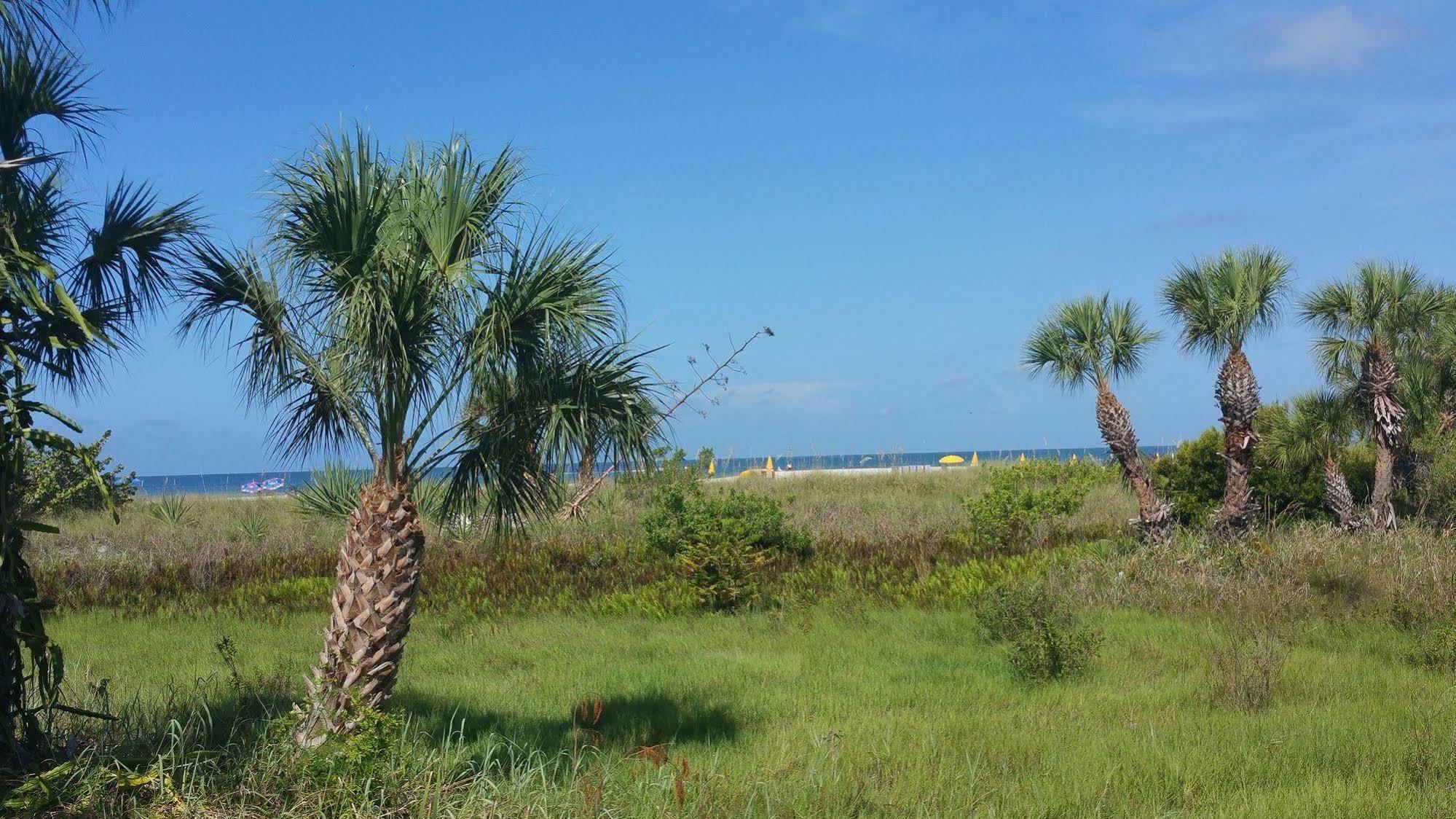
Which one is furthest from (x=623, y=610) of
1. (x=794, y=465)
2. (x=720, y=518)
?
(x=794, y=465)

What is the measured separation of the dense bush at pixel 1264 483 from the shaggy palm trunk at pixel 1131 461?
3.87 ft

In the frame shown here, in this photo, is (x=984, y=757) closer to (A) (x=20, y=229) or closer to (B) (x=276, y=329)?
(B) (x=276, y=329)

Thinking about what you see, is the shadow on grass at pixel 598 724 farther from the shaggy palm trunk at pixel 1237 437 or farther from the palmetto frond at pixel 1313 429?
the palmetto frond at pixel 1313 429

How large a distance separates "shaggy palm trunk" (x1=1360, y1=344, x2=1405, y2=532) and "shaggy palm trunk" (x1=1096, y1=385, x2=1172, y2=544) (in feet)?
9.40

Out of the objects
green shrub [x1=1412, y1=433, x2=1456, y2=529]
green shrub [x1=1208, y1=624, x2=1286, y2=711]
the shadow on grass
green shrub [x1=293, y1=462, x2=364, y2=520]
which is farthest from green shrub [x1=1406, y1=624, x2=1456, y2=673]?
green shrub [x1=293, y1=462, x2=364, y2=520]

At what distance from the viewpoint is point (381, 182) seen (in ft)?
20.6

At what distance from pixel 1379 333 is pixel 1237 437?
8.73 feet

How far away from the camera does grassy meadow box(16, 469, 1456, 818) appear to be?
545cm

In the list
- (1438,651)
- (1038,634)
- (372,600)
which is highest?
(372,600)

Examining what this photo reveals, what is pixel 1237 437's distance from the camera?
50.6 feet

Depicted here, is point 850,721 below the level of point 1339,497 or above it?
below

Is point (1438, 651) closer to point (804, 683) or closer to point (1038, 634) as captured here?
point (1038, 634)

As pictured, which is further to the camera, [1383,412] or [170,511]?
[170,511]

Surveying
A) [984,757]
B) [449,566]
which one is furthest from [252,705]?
[449,566]
